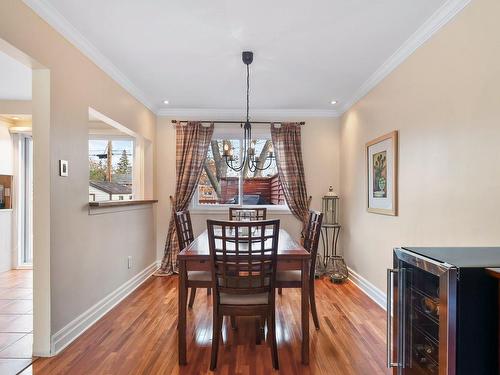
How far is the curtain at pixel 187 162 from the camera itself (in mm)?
4426

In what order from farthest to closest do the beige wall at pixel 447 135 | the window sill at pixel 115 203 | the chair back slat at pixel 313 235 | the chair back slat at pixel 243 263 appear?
the window sill at pixel 115 203
the chair back slat at pixel 313 235
the chair back slat at pixel 243 263
the beige wall at pixel 447 135

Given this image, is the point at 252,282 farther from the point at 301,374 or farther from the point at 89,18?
the point at 89,18

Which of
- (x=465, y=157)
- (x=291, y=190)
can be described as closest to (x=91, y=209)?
(x=291, y=190)

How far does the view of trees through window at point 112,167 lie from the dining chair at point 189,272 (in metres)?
1.70

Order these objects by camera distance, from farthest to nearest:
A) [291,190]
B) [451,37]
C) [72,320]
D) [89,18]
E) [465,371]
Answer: [291,190], [72,320], [89,18], [451,37], [465,371]

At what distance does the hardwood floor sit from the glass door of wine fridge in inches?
29.5

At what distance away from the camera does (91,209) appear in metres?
2.74

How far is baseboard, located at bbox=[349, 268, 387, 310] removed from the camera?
122 inches

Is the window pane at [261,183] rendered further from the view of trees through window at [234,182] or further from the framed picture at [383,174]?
the framed picture at [383,174]

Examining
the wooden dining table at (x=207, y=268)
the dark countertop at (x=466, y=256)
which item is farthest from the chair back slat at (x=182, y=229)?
the dark countertop at (x=466, y=256)

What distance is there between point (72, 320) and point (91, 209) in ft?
3.12

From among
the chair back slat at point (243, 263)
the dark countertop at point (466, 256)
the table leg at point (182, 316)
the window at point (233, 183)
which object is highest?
the window at point (233, 183)

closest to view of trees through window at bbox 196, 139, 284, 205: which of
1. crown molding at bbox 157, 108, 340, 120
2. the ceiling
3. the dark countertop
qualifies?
crown molding at bbox 157, 108, 340, 120

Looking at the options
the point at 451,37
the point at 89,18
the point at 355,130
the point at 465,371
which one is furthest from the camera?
the point at 355,130
